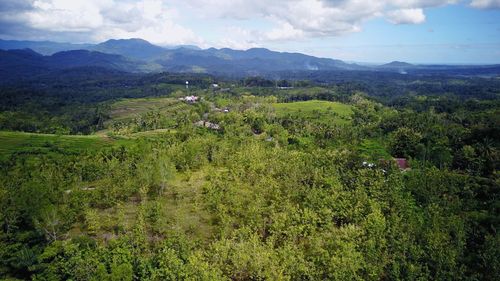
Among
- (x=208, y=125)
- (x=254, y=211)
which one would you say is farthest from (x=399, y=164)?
(x=208, y=125)

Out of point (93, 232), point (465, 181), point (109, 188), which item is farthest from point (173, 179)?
point (465, 181)

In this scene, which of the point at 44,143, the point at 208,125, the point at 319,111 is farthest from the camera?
the point at 319,111

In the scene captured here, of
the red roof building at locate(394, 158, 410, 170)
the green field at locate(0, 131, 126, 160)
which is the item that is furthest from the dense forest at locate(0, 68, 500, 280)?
the green field at locate(0, 131, 126, 160)

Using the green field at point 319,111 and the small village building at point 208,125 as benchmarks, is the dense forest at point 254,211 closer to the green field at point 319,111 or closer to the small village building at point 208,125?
the small village building at point 208,125

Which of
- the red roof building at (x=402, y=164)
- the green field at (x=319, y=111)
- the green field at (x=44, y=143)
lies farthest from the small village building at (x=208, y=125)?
the red roof building at (x=402, y=164)

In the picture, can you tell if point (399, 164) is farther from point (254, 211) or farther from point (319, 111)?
point (319, 111)

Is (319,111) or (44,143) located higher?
(319,111)
